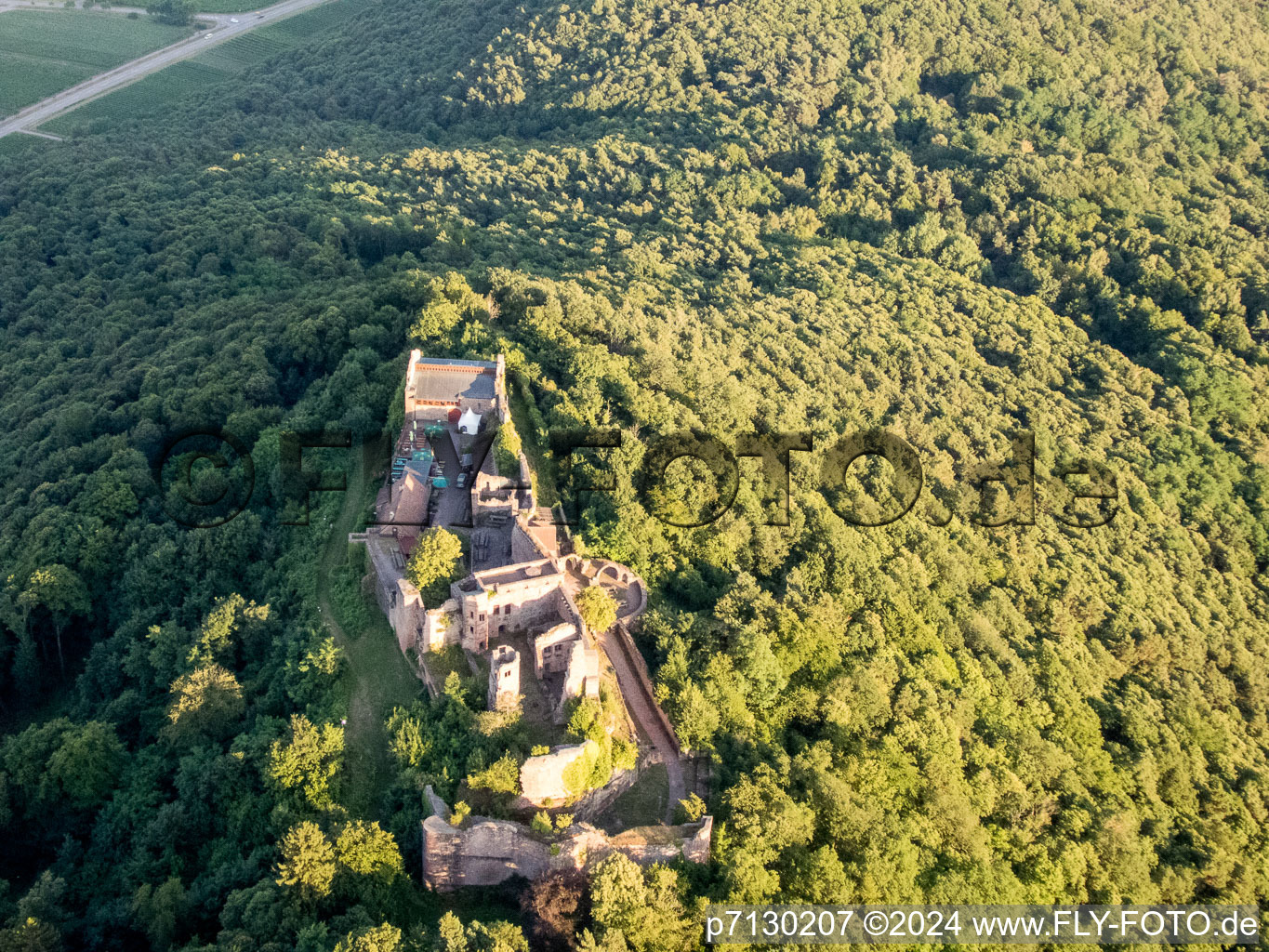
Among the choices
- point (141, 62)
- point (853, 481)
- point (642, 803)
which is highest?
point (141, 62)

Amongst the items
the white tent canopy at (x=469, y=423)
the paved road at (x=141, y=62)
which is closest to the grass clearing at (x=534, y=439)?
the white tent canopy at (x=469, y=423)

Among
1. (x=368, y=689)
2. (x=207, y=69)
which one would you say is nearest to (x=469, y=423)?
(x=368, y=689)

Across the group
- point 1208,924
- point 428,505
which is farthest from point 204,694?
point 1208,924

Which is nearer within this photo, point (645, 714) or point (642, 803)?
point (642, 803)

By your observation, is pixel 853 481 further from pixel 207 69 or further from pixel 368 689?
pixel 207 69

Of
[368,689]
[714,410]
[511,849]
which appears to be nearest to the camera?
[511,849]

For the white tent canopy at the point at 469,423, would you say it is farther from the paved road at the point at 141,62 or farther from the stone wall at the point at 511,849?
the paved road at the point at 141,62

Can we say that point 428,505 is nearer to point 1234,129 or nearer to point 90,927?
point 90,927
